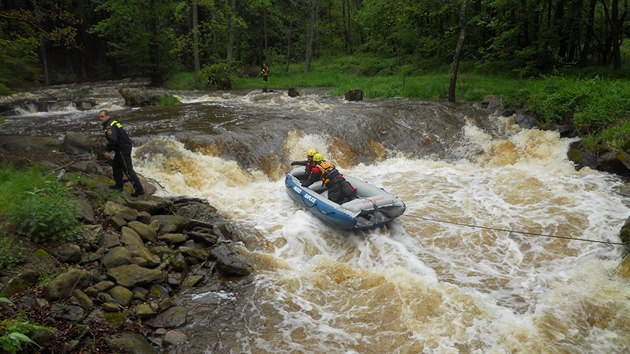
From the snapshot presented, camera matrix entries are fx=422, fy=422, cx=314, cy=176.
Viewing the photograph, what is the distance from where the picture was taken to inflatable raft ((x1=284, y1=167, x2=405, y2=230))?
300 inches

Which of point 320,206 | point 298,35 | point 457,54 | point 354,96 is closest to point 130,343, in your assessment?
point 320,206

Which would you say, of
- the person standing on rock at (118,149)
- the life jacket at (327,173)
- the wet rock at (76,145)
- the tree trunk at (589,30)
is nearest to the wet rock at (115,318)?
the person standing on rock at (118,149)

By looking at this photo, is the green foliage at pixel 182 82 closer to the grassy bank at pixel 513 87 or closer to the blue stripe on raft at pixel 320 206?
the grassy bank at pixel 513 87

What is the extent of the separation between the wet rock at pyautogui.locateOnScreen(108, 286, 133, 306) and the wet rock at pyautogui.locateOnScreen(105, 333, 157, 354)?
2.09 feet

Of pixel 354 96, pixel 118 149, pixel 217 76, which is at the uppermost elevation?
pixel 217 76

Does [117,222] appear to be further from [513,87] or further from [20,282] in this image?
[513,87]

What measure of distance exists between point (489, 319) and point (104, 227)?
5827mm

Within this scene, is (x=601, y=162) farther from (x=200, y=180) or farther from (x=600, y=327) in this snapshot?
(x=200, y=180)

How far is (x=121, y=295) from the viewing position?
17.8 ft

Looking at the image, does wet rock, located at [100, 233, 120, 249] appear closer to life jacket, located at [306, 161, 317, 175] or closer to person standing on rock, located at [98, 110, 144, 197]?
person standing on rock, located at [98, 110, 144, 197]

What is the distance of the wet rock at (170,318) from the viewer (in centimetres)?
535

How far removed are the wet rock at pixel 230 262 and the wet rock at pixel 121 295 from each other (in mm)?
1462

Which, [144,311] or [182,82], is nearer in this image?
[144,311]

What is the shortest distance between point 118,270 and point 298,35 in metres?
31.6
